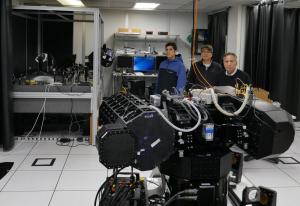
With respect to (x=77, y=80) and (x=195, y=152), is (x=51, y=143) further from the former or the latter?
(x=195, y=152)

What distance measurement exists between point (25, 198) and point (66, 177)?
59 centimetres

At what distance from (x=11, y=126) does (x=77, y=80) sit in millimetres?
1265

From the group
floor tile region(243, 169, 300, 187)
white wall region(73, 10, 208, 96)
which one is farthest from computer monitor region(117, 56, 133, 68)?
floor tile region(243, 169, 300, 187)

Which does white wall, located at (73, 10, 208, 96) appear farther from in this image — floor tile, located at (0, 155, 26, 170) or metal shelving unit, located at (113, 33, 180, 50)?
floor tile, located at (0, 155, 26, 170)

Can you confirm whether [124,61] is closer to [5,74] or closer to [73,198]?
[5,74]

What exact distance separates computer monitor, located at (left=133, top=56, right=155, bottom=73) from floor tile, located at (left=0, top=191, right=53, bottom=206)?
5710 millimetres

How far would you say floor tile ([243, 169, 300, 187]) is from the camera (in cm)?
372

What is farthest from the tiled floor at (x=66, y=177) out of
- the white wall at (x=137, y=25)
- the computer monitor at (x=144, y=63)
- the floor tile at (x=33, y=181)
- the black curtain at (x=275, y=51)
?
the white wall at (x=137, y=25)

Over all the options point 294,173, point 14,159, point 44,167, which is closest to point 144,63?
point 14,159

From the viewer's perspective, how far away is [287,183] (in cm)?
374

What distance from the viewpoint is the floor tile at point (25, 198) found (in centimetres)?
308

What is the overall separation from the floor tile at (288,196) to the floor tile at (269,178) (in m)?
0.13

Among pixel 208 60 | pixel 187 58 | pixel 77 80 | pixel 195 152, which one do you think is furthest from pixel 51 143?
pixel 187 58

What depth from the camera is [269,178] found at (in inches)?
153
